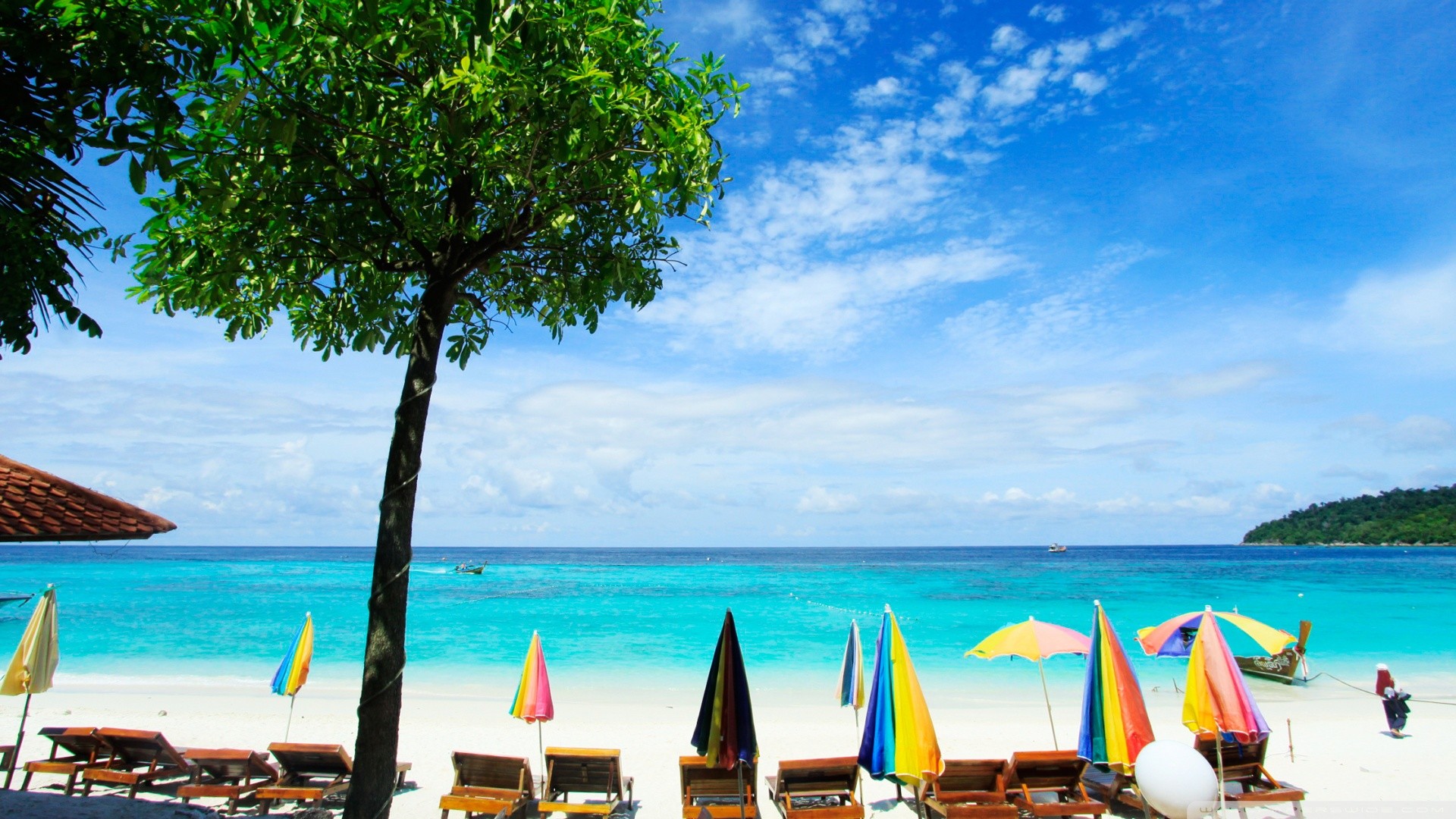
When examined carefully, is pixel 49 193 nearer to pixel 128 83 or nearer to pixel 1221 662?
pixel 128 83

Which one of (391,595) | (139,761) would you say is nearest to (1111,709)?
(391,595)

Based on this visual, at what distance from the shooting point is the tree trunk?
3.59m

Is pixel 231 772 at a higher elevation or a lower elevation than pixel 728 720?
lower

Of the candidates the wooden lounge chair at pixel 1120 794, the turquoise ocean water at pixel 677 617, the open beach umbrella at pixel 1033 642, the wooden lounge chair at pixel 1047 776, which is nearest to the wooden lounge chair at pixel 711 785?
the wooden lounge chair at pixel 1047 776

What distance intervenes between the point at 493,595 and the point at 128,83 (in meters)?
47.7

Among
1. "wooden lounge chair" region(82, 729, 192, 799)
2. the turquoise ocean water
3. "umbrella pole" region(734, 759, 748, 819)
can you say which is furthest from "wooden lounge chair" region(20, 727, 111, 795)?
the turquoise ocean water

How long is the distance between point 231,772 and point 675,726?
7.32m

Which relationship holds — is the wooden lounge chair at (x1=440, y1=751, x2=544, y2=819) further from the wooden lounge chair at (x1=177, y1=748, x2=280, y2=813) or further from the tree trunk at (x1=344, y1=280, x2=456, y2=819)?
the tree trunk at (x1=344, y1=280, x2=456, y2=819)

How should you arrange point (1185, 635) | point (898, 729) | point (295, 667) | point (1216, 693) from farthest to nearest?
point (1185, 635)
point (295, 667)
point (1216, 693)
point (898, 729)

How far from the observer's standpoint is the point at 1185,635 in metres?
13.1

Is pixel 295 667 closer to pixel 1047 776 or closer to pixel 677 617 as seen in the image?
pixel 1047 776

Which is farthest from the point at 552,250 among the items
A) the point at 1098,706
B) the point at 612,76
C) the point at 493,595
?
the point at 493,595

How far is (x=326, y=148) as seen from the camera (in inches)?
147

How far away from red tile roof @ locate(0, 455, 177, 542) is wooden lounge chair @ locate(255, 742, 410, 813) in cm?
494
